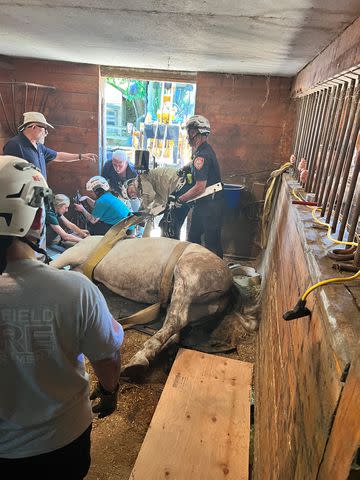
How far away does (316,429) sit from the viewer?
1.01 meters

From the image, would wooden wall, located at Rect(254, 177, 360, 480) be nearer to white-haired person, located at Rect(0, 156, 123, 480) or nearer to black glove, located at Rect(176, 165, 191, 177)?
white-haired person, located at Rect(0, 156, 123, 480)

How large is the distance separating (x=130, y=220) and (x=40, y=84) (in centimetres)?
420

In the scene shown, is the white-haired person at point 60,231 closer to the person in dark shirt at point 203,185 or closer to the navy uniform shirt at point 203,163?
the person in dark shirt at point 203,185

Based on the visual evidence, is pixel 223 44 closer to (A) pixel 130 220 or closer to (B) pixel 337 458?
(A) pixel 130 220

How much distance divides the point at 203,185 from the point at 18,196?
4.04 metres

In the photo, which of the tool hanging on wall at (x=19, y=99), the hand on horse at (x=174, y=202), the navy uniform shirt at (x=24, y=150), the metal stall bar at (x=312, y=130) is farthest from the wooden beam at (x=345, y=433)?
the tool hanging on wall at (x=19, y=99)

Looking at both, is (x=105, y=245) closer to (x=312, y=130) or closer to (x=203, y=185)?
(x=203, y=185)

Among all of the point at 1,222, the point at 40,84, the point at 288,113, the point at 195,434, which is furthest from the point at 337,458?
the point at 40,84

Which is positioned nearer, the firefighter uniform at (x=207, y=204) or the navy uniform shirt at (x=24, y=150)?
the navy uniform shirt at (x=24, y=150)

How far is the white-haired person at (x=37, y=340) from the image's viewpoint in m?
1.23

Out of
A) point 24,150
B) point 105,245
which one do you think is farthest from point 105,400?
point 24,150

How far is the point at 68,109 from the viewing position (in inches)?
266

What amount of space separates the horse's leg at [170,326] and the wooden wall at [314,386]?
127 centimetres

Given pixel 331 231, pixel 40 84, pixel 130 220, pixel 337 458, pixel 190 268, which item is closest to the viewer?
pixel 337 458
